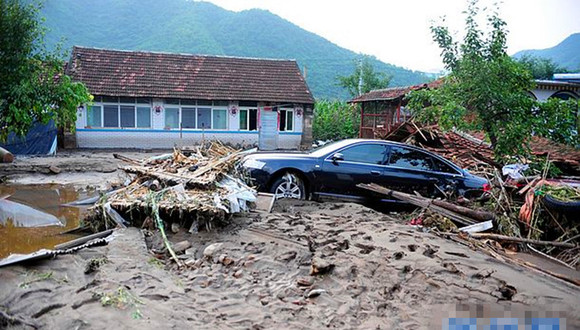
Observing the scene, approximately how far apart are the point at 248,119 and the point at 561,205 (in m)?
21.5

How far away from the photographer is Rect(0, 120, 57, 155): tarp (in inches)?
676

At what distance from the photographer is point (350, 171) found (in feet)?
29.7

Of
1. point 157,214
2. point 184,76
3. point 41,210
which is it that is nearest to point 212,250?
point 157,214

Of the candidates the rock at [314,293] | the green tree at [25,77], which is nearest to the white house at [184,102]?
the green tree at [25,77]

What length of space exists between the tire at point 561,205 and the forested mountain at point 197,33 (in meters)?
57.5

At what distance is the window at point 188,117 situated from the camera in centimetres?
2614

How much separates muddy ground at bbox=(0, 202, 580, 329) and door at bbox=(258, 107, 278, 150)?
66.8 ft

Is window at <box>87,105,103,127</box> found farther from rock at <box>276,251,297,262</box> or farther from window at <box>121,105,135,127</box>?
rock at <box>276,251,297,262</box>

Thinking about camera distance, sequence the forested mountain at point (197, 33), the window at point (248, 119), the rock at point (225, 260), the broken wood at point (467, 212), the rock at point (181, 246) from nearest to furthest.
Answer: the rock at point (225, 260)
the rock at point (181, 246)
the broken wood at point (467, 212)
the window at point (248, 119)
the forested mountain at point (197, 33)

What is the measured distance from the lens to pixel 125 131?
2500 cm

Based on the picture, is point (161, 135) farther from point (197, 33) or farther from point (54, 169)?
point (197, 33)

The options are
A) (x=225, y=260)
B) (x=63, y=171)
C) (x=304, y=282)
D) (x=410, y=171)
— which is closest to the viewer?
(x=304, y=282)

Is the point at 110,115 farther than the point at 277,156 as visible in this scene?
Yes

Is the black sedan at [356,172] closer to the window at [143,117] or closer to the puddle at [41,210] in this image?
the puddle at [41,210]
